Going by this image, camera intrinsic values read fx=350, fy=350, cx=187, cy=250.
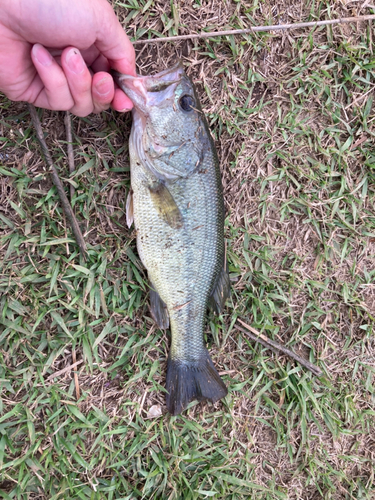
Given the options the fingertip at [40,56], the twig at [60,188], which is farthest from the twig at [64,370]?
the fingertip at [40,56]

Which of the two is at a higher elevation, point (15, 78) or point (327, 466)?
point (15, 78)

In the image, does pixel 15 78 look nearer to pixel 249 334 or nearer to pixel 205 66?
pixel 205 66

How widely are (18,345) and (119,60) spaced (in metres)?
2.05

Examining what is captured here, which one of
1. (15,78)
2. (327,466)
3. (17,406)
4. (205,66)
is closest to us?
(15,78)

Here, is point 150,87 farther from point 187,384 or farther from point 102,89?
point 187,384

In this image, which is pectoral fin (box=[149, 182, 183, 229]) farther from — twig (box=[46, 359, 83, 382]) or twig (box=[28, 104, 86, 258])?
twig (box=[46, 359, 83, 382])

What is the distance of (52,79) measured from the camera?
202 cm

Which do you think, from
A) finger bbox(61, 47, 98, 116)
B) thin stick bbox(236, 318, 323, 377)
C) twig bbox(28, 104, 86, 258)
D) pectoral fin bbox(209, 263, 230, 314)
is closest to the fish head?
finger bbox(61, 47, 98, 116)

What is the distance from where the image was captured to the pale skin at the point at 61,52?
1.92 meters

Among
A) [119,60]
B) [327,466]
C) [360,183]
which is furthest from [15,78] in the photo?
[327,466]

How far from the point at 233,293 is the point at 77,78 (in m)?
1.90

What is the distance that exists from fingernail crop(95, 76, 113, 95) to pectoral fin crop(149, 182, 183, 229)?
643 mm

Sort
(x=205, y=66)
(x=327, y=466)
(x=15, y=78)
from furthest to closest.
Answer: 1. (x=327, y=466)
2. (x=205, y=66)
3. (x=15, y=78)

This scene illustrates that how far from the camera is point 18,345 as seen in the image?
247cm
